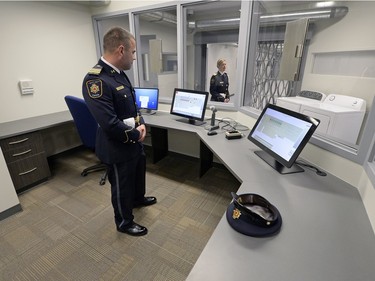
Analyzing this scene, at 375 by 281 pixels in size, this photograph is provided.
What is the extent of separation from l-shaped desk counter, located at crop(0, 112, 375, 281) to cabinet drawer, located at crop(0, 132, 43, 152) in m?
2.26

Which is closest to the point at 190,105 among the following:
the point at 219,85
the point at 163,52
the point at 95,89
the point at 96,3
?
the point at 219,85

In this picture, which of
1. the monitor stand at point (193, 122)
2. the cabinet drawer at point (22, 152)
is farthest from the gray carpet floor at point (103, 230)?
the monitor stand at point (193, 122)

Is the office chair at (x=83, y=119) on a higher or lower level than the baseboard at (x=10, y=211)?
higher

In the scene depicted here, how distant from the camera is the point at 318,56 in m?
3.21

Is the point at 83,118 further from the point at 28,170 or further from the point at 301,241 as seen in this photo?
the point at 301,241

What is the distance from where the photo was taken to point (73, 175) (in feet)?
8.87

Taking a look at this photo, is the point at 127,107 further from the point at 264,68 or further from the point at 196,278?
the point at 264,68

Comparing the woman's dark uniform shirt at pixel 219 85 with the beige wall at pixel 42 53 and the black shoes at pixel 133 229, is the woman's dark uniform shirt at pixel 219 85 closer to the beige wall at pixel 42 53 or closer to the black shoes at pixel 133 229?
the beige wall at pixel 42 53

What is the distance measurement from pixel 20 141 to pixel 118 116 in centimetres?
149

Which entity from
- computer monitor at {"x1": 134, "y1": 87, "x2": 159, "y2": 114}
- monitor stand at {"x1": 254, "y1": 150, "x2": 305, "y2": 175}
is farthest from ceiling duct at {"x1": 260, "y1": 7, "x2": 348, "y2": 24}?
monitor stand at {"x1": 254, "y1": 150, "x2": 305, "y2": 175}

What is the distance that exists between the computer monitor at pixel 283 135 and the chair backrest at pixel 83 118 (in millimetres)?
1743

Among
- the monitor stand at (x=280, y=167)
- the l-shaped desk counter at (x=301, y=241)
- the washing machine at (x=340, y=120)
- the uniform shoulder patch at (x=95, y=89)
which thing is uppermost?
the uniform shoulder patch at (x=95, y=89)

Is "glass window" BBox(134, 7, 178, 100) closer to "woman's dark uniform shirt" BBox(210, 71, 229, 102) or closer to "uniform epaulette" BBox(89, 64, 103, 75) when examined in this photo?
"woman's dark uniform shirt" BBox(210, 71, 229, 102)

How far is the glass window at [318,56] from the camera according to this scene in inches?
78.2
